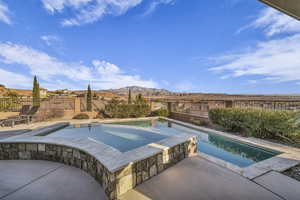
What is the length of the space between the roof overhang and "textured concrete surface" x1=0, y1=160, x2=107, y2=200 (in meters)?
3.65

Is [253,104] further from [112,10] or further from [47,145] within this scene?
[112,10]

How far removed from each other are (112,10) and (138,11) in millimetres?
1545

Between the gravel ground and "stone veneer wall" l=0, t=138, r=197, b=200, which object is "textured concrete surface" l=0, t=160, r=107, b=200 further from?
the gravel ground

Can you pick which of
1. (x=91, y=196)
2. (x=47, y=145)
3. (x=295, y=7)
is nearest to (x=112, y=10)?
(x=47, y=145)

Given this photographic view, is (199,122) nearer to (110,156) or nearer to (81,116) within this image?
(110,156)

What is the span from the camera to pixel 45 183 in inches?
94.4

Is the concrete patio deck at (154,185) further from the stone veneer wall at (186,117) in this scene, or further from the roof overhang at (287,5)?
the stone veneer wall at (186,117)

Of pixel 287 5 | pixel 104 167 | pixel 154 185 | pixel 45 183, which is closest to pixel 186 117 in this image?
pixel 154 185

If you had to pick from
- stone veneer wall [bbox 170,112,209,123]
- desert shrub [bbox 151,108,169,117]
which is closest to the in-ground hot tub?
stone veneer wall [bbox 170,112,209,123]

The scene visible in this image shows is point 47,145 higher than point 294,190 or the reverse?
higher

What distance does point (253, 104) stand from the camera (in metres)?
6.52

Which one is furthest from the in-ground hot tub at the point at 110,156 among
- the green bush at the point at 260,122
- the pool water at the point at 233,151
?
the green bush at the point at 260,122

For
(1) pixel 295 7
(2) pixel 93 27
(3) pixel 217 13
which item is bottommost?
(1) pixel 295 7

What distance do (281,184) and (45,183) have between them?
14.4 ft
